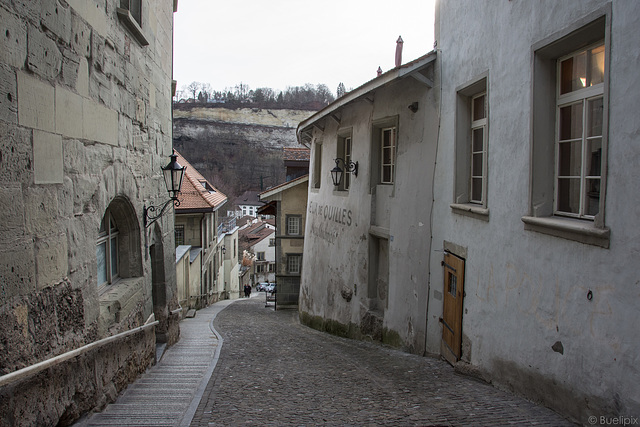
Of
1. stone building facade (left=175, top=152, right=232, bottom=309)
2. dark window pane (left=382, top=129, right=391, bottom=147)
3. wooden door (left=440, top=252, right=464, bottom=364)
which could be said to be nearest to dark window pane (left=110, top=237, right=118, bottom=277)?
wooden door (left=440, top=252, right=464, bottom=364)

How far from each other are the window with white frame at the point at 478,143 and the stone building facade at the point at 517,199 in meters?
0.03

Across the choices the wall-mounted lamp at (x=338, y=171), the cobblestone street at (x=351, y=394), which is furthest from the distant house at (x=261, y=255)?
the cobblestone street at (x=351, y=394)

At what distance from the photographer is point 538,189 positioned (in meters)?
4.40

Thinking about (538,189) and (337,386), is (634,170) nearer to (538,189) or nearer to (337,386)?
(538,189)

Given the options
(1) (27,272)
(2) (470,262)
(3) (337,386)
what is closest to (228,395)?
(3) (337,386)

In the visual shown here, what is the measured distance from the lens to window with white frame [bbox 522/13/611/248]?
3648 millimetres

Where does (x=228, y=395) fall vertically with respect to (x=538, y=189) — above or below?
below

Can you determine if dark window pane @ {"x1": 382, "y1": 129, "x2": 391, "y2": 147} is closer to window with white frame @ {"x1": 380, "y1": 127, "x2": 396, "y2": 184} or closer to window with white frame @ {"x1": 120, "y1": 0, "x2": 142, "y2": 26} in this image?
window with white frame @ {"x1": 380, "y1": 127, "x2": 396, "y2": 184}

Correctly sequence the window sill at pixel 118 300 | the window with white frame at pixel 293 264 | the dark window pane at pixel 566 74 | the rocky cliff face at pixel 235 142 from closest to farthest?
1. the dark window pane at pixel 566 74
2. the window sill at pixel 118 300
3. the window with white frame at pixel 293 264
4. the rocky cliff face at pixel 235 142

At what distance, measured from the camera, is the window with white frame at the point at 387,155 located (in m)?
8.66

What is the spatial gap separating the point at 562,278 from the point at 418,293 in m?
3.41

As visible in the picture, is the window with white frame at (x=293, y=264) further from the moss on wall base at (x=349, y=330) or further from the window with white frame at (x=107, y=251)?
the window with white frame at (x=107, y=251)

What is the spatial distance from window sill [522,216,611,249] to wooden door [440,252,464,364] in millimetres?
1732

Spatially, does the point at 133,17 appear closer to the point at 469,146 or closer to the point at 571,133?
the point at 469,146
